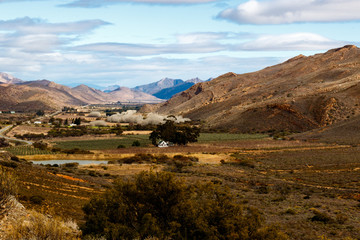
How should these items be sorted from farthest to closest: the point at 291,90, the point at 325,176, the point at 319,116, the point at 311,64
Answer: the point at 311,64 → the point at 291,90 → the point at 319,116 → the point at 325,176

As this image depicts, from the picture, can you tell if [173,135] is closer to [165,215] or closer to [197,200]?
[197,200]

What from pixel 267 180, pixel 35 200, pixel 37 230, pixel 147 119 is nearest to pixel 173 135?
pixel 267 180

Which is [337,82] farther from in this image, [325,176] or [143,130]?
[325,176]

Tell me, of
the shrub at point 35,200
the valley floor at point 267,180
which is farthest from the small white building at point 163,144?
the shrub at point 35,200

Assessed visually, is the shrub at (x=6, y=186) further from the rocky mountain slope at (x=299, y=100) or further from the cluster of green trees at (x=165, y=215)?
the rocky mountain slope at (x=299, y=100)

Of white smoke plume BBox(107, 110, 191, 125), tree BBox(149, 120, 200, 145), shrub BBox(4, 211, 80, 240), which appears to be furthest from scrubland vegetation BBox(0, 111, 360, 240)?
white smoke plume BBox(107, 110, 191, 125)

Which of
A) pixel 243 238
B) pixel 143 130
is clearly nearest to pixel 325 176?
pixel 243 238

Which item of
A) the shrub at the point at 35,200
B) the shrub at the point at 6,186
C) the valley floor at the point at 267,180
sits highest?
the shrub at the point at 6,186
